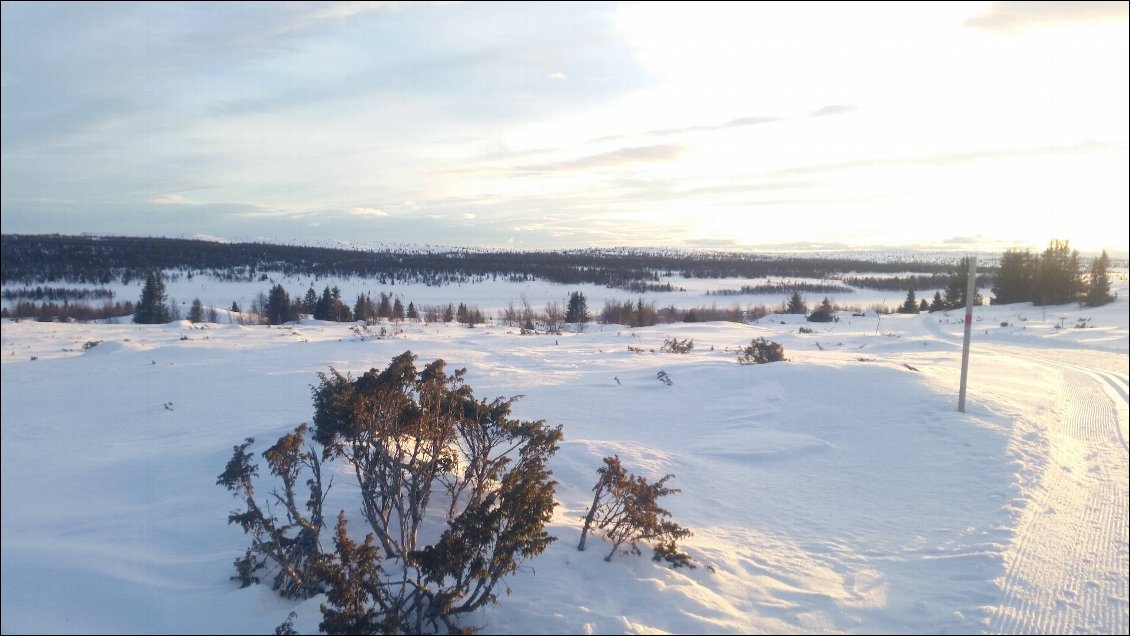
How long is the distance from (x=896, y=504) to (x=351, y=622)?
5504mm

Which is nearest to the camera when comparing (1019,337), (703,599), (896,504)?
(703,599)

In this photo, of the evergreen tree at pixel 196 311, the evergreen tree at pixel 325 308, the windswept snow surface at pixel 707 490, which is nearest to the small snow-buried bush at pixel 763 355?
the windswept snow surface at pixel 707 490

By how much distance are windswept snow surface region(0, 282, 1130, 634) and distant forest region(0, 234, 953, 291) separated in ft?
2.23

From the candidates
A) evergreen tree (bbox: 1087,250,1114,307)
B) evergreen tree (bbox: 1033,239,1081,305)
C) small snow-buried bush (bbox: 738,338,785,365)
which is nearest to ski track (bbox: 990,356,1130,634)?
small snow-buried bush (bbox: 738,338,785,365)

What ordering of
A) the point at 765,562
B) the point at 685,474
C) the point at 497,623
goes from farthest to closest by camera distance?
the point at 685,474 < the point at 765,562 < the point at 497,623

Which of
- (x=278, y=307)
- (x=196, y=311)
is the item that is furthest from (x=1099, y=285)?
(x=196, y=311)

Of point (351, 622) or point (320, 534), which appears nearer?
point (351, 622)

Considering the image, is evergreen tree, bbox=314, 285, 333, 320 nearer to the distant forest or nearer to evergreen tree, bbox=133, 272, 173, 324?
the distant forest

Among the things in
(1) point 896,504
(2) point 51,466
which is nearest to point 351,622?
(2) point 51,466

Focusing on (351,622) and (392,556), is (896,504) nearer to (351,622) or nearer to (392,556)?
(392,556)

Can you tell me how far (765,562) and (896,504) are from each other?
7.58 ft

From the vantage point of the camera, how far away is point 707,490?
6.98m

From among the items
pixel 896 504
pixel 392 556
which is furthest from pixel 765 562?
pixel 392 556

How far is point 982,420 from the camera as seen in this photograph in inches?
369
